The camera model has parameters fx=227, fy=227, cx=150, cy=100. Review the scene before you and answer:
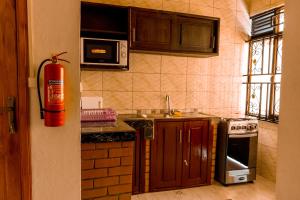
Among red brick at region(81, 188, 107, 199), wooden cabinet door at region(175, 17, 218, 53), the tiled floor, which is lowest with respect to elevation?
the tiled floor

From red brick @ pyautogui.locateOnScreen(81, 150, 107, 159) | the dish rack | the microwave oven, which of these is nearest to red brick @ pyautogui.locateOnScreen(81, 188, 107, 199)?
red brick @ pyautogui.locateOnScreen(81, 150, 107, 159)

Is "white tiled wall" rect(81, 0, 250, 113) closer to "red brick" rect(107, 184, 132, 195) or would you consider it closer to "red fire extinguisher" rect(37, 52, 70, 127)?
"red brick" rect(107, 184, 132, 195)

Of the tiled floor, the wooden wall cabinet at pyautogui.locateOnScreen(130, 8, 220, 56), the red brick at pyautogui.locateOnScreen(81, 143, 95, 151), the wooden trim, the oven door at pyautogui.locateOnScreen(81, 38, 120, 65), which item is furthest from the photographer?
the wooden trim

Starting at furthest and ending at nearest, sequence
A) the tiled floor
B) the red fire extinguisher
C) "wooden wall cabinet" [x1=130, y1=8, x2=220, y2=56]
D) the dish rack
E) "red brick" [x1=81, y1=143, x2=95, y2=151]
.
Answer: "wooden wall cabinet" [x1=130, y1=8, x2=220, y2=56] < the tiled floor < the dish rack < "red brick" [x1=81, y1=143, x2=95, y2=151] < the red fire extinguisher

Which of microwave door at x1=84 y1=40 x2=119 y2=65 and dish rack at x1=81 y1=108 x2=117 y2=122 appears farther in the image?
microwave door at x1=84 y1=40 x2=119 y2=65

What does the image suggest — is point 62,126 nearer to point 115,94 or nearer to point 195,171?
point 115,94

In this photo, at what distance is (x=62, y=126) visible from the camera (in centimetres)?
123

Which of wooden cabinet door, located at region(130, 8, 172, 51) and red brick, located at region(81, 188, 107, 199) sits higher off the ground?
wooden cabinet door, located at region(130, 8, 172, 51)

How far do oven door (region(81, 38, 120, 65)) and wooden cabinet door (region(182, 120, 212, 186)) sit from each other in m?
Answer: 1.27

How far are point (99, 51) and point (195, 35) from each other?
1355 mm

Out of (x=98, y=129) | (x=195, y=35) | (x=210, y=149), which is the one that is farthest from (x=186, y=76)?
(x=98, y=129)

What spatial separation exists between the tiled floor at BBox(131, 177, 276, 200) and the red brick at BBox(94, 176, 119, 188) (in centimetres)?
145

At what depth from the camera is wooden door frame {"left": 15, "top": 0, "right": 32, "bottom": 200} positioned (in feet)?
3.75

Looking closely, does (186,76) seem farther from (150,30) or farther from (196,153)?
(196,153)
